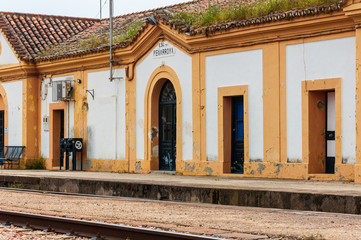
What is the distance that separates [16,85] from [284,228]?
2047 centimetres

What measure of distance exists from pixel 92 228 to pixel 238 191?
17.4ft

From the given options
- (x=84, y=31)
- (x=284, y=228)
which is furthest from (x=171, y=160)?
(x=284, y=228)

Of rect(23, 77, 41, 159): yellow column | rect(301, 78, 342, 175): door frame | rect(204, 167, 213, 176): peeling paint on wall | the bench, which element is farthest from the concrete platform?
the bench

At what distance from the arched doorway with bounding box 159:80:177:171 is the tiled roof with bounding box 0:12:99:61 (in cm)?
707

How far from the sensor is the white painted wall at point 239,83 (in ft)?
62.9

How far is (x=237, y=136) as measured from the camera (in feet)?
66.7

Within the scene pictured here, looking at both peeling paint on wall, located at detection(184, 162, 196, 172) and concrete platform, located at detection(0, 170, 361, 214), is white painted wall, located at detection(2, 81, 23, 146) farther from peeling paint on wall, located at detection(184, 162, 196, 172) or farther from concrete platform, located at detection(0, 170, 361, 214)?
peeling paint on wall, located at detection(184, 162, 196, 172)

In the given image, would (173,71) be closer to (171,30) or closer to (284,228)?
(171,30)

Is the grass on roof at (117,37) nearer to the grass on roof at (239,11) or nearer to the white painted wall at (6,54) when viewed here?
the grass on roof at (239,11)

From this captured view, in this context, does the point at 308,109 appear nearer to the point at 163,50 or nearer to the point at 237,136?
the point at 237,136

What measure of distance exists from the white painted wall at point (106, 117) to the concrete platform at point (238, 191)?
3.66 meters

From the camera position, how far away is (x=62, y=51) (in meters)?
27.3

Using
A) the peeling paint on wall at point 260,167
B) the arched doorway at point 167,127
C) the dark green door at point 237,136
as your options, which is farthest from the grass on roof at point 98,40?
the peeling paint on wall at point 260,167

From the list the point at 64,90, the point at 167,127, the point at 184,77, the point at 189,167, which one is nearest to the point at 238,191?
the point at 189,167
